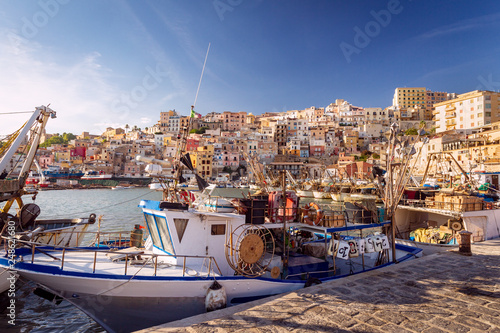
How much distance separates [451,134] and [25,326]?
66.3 metres

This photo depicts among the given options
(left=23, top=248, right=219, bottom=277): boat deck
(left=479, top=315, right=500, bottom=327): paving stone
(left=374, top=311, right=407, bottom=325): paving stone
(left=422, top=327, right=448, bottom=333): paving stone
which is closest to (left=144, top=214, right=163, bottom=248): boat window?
(left=23, top=248, right=219, bottom=277): boat deck

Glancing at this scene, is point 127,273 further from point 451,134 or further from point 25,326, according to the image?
point 451,134

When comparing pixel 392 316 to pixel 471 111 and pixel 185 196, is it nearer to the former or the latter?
pixel 185 196

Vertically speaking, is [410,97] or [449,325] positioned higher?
[410,97]

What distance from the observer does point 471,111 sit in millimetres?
61250

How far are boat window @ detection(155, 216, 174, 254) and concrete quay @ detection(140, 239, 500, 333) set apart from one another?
2.65 m

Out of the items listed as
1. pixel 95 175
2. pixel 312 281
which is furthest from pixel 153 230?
pixel 95 175

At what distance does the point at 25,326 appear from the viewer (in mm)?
8242

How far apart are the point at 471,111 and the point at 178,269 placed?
2969 inches

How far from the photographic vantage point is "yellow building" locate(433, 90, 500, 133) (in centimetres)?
5894

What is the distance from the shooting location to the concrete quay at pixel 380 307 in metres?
5.39

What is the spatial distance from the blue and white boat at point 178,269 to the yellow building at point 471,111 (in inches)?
2692

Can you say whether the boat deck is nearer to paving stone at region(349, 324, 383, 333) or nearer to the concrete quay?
the concrete quay

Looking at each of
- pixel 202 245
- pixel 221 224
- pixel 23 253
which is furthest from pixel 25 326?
pixel 221 224
